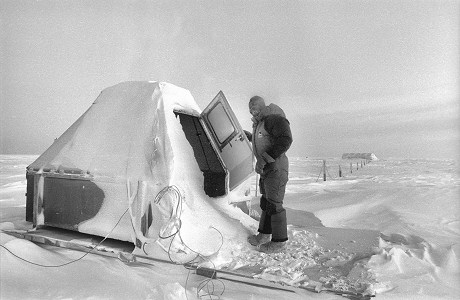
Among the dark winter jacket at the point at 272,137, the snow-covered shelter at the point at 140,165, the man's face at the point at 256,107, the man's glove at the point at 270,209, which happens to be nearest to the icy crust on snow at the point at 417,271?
the man's glove at the point at 270,209

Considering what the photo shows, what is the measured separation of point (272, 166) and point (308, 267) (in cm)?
93

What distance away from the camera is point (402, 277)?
2584 millimetres

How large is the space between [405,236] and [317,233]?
112 cm

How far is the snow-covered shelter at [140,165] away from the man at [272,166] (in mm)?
465

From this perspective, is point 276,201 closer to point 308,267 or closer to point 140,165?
point 308,267

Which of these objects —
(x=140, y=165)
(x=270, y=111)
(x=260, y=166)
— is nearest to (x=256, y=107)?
(x=270, y=111)

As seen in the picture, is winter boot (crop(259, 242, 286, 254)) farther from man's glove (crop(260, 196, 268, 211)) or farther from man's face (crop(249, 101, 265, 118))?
man's face (crop(249, 101, 265, 118))

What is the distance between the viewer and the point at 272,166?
2.99 m

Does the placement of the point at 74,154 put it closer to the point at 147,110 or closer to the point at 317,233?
the point at 147,110

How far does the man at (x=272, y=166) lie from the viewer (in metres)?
2.93

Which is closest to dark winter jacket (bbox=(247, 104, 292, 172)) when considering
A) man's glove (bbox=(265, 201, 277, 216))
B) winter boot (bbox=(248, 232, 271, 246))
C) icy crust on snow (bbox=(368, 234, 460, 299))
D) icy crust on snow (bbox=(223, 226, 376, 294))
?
man's glove (bbox=(265, 201, 277, 216))

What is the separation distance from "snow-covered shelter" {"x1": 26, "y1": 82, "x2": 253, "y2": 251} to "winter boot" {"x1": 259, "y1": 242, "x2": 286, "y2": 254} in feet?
1.81

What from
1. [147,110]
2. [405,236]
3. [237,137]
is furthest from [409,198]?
[147,110]

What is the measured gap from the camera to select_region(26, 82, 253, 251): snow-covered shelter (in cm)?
293
